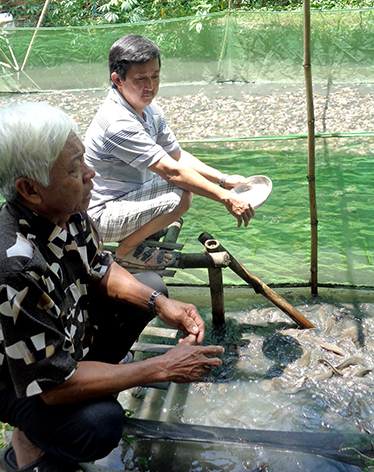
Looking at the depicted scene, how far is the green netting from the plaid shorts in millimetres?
5658

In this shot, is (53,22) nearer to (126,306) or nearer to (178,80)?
(178,80)

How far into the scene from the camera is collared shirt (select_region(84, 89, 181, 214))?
2252mm

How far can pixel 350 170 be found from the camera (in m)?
3.75

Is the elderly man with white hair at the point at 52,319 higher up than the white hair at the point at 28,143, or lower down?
lower down

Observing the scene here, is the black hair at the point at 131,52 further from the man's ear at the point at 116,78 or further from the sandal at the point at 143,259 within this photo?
the sandal at the point at 143,259

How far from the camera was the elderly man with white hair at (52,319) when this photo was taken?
1.21 meters

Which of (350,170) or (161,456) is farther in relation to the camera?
(350,170)

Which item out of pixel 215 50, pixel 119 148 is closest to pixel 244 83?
pixel 215 50

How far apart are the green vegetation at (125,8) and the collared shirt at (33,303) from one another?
30.4 feet

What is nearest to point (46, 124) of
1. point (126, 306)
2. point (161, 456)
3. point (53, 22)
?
point (126, 306)

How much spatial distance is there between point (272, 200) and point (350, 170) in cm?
77

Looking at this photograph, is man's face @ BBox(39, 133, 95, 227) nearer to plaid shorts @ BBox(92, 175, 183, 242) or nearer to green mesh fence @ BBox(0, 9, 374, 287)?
plaid shorts @ BBox(92, 175, 183, 242)

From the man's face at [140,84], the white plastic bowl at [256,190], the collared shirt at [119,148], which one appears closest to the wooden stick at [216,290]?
the white plastic bowl at [256,190]

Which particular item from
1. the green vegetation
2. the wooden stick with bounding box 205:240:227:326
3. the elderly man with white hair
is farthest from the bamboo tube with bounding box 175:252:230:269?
the green vegetation
